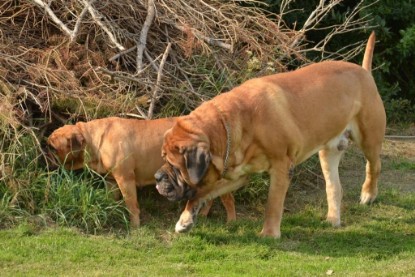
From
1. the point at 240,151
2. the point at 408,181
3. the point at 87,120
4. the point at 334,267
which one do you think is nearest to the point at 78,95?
the point at 87,120

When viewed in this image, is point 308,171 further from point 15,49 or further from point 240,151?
point 15,49

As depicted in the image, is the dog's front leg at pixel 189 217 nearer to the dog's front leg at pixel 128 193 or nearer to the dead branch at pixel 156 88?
the dog's front leg at pixel 128 193

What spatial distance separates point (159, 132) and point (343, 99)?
1.83 meters

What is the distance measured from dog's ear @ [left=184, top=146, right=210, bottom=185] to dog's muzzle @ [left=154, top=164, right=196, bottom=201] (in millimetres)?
141

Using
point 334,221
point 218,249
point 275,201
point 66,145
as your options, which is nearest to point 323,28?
point 334,221

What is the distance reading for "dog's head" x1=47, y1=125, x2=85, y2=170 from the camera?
322 inches

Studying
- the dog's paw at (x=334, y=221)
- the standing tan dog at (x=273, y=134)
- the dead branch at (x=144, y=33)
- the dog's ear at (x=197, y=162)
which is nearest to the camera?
the dog's ear at (x=197, y=162)

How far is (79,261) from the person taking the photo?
6957 millimetres

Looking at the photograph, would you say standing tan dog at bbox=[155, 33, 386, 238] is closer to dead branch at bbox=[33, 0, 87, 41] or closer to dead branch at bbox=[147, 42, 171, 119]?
dead branch at bbox=[147, 42, 171, 119]

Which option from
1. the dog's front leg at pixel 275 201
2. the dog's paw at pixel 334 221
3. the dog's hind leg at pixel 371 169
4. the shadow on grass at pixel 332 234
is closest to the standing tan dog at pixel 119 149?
the shadow on grass at pixel 332 234

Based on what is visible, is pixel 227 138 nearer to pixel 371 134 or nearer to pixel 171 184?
pixel 171 184

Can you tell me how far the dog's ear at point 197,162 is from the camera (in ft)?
23.3

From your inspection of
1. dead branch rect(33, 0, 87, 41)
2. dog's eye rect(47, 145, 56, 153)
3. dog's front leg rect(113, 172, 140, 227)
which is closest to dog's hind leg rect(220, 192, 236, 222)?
dog's front leg rect(113, 172, 140, 227)

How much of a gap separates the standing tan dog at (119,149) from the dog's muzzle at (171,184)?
830 millimetres
